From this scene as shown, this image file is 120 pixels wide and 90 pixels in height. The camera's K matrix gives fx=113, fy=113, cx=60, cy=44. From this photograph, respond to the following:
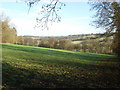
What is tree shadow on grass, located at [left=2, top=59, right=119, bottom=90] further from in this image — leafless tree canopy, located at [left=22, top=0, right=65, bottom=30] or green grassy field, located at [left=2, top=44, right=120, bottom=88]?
leafless tree canopy, located at [left=22, top=0, right=65, bottom=30]

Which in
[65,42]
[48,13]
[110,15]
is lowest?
[65,42]

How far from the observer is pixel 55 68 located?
104 inches

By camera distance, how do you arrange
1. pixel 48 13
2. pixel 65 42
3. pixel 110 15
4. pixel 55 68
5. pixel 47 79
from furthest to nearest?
1. pixel 110 15
2. pixel 65 42
3. pixel 55 68
4. pixel 48 13
5. pixel 47 79

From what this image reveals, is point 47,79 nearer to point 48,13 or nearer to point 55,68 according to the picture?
point 55,68

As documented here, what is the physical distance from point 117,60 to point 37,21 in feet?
7.55

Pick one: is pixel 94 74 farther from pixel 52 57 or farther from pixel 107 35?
pixel 107 35

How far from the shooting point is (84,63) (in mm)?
2887

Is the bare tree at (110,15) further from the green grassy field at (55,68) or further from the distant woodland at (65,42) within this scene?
the green grassy field at (55,68)

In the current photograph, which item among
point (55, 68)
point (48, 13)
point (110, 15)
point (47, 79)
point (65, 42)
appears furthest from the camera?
point (110, 15)

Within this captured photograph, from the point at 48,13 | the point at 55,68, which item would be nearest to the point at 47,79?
the point at 55,68

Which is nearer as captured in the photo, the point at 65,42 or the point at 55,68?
the point at 55,68

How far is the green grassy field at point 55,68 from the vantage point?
224cm

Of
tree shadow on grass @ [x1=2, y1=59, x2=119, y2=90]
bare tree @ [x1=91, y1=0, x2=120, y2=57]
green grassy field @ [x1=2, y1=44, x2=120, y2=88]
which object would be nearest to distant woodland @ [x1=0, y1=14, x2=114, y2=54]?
green grassy field @ [x1=2, y1=44, x2=120, y2=88]

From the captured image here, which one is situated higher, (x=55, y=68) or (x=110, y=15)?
(x=110, y=15)
